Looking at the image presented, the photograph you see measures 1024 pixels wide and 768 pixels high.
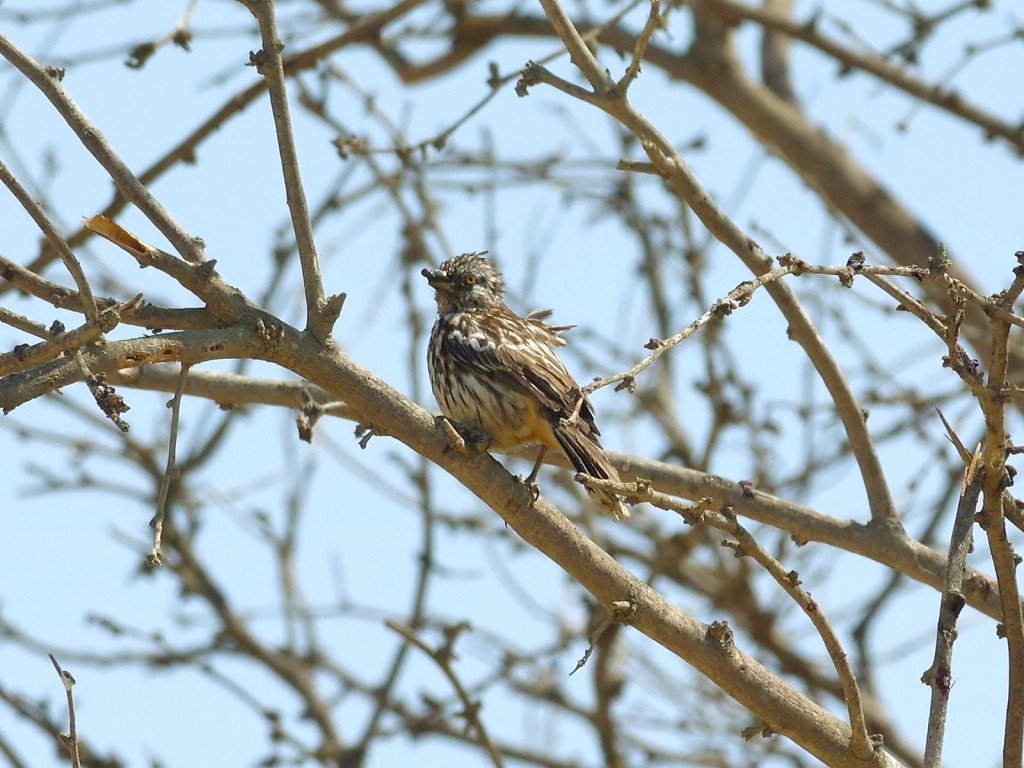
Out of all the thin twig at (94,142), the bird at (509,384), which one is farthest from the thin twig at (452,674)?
the thin twig at (94,142)

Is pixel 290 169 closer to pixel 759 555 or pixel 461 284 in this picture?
pixel 759 555

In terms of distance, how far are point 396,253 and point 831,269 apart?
18.2 feet

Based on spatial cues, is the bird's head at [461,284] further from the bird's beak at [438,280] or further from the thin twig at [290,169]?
the thin twig at [290,169]

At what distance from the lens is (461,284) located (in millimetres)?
7129

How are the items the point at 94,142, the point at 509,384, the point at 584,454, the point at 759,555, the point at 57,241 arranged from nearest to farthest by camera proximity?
the point at 57,241 < the point at 759,555 < the point at 94,142 < the point at 584,454 < the point at 509,384

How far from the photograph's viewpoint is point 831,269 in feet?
12.2

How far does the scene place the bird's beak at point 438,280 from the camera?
7078 millimetres

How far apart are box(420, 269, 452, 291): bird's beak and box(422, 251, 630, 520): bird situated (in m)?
0.37

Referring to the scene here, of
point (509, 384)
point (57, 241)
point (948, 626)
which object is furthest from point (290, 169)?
point (948, 626)

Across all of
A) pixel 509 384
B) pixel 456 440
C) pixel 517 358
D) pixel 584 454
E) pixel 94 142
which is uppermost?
pixel 517 358

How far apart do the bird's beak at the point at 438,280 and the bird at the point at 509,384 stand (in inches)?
14.5

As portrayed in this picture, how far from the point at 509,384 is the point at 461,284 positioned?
147 cm

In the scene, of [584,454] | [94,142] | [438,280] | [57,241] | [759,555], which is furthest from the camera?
[438,280]

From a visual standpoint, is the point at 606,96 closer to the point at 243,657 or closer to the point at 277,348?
the point at 277,348
